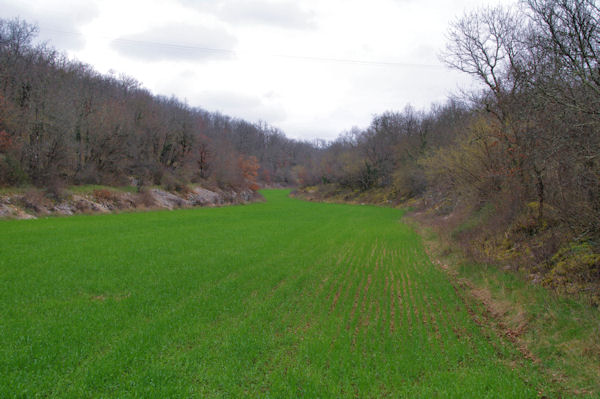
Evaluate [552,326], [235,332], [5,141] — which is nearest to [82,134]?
[5,141]

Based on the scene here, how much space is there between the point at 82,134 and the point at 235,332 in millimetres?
35391

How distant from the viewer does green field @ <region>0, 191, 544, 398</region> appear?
4387 millimetres

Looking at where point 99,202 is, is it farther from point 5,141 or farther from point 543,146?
point 543,146

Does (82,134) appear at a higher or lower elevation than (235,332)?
higher

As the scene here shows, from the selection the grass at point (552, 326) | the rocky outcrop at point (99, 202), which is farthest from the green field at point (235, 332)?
the rocky outcrop at point (99, 202)

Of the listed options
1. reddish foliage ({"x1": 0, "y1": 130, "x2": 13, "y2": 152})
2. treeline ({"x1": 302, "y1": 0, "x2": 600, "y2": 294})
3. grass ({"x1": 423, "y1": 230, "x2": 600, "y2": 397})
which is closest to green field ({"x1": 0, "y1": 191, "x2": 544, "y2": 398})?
grass ({"x1": 423, "y1": 230, "x2": 600, "y2": 397})

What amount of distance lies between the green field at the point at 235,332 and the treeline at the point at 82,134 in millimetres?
18925

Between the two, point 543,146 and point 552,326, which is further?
point 543,146

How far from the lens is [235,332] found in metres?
5.89

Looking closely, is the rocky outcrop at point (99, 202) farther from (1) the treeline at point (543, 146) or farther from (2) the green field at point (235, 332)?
(1) the treeline at point (543, 146)

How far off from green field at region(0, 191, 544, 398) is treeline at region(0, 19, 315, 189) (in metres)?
18.9

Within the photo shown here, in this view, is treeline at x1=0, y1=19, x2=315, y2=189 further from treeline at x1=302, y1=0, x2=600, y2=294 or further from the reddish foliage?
treeline at x1=302, y1=0, x2=600, y2=294

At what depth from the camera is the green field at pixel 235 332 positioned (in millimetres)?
4387

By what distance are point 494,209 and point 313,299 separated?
11371 mm
